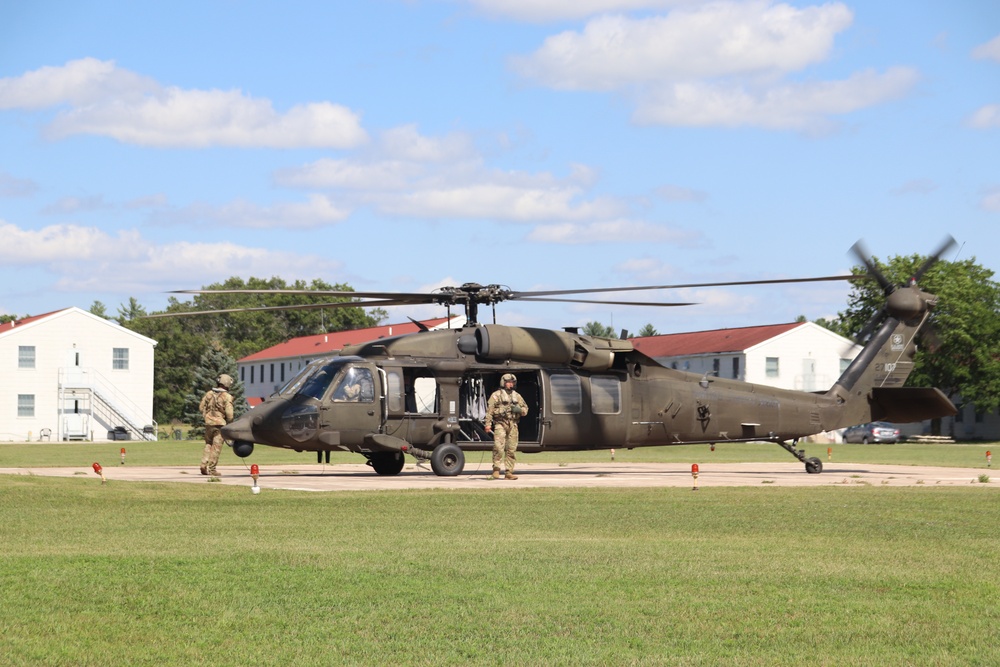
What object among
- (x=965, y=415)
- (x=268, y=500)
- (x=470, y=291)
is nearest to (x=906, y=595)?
(x=268, y=500)

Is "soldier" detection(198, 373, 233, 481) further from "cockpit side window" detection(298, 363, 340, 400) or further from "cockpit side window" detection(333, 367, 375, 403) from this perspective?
"cockpit side window" detection(333, 367, 375, 403)

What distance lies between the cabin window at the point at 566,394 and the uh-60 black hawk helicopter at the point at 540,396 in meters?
0.03

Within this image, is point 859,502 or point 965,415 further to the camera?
point 965,415

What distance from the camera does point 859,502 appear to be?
2062 cm

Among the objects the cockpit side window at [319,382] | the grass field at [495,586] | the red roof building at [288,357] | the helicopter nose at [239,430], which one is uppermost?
the red roof building at [288,357]

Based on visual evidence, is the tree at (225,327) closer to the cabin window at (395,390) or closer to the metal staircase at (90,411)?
the metal staircase at (90,411)

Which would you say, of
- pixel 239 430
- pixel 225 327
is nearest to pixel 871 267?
pixel 239 430

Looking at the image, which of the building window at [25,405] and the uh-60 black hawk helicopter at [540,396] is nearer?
the uh-60 black hawk helicopter at [540,396]

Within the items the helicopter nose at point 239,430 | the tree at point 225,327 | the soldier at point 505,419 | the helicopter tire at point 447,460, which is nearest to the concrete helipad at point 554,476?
the helicopter tire at point 447,460

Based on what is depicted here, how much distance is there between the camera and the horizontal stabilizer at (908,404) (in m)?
32.4

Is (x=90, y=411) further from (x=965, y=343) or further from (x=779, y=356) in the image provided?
(x=965, y=343)

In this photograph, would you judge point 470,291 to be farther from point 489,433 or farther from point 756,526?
point 756,526

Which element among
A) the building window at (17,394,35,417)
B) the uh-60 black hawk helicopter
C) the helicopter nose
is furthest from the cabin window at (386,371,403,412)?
the building window at (17,394,35,417)

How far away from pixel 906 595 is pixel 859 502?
10.2 metres
